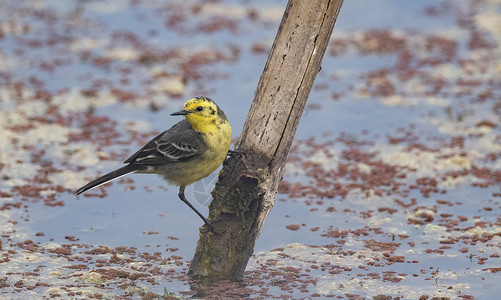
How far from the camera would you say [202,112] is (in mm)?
6602

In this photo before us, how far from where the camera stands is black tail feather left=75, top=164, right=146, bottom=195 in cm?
663

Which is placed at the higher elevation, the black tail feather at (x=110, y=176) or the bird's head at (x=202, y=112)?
the bird's head at (x=202, y=112)

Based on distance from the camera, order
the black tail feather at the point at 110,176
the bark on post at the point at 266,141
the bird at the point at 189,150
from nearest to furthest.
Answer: the bark on post at the point at 266,141, the bird at the point at 189,150, the black tail feather at the point at 110,176

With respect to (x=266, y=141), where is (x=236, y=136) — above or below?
above

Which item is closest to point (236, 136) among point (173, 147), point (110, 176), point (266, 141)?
point (173, 147)

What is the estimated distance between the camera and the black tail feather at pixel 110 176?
6.63 meters

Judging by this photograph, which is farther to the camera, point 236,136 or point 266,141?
point 236,136

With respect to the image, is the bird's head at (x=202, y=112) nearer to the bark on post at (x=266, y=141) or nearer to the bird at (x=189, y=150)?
the bird at (x=189, y=150)

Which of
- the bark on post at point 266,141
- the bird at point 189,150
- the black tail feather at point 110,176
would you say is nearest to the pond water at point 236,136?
the bark on post at point 266,141

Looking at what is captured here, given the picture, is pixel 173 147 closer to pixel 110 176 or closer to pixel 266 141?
pixel 110 176

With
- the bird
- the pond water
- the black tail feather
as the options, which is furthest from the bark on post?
the black tail feather

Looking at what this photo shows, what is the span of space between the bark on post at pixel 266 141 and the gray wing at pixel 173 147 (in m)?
0.36

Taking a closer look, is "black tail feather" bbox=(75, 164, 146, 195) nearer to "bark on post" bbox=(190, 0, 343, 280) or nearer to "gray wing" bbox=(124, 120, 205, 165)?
"gray wing" bbox=(124, 120, 205, 165)

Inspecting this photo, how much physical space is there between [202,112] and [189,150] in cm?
33
